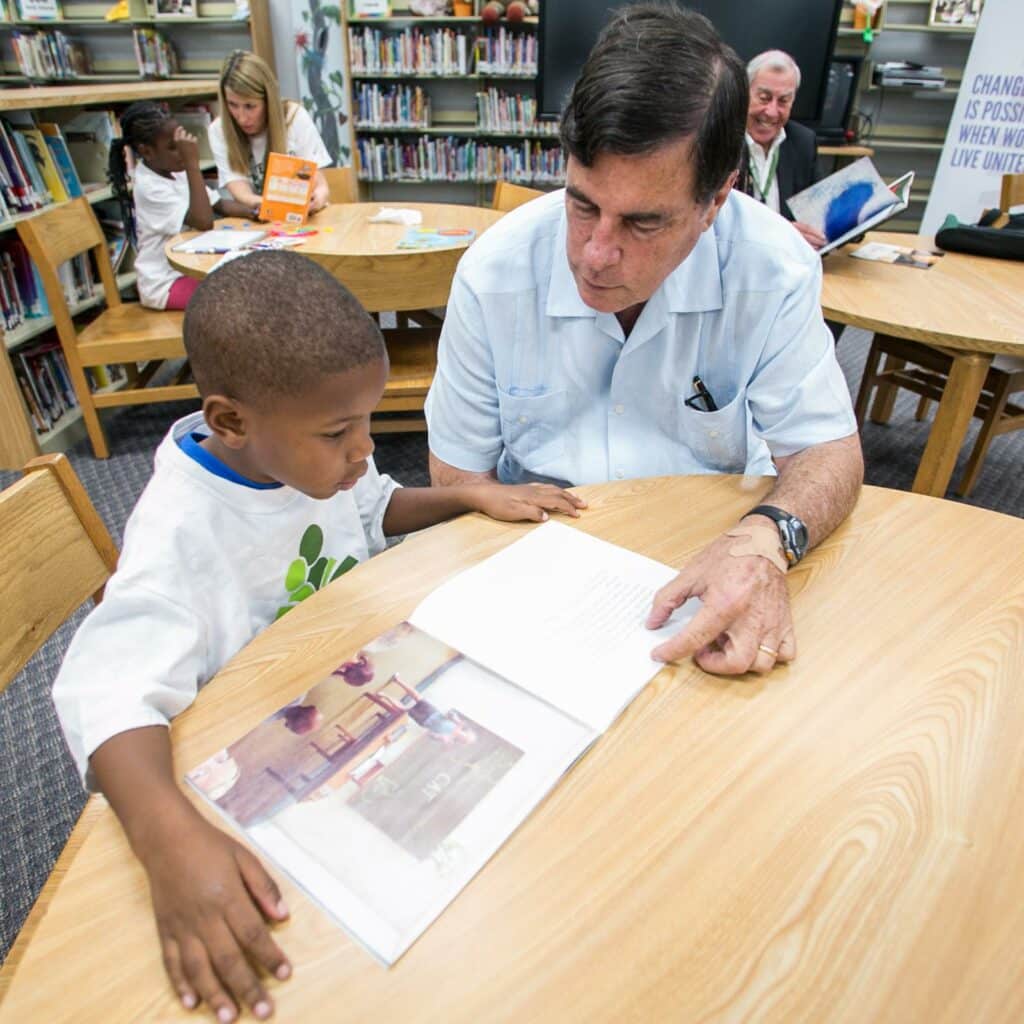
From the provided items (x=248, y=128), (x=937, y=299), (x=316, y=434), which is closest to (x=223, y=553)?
(x=316, y=434)

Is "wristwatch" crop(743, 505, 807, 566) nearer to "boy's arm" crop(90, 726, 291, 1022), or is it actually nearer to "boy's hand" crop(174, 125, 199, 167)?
"boy's arm" crop(90, 726, 291, 1022)

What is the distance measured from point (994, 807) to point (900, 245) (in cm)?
240

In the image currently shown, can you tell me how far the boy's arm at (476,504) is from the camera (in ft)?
3.15

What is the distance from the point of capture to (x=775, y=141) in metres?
2.97

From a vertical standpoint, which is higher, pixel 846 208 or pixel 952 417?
pixel 846 208

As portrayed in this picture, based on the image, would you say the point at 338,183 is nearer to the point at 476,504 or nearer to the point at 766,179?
the point at 766,179

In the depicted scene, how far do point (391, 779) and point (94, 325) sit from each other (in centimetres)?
261

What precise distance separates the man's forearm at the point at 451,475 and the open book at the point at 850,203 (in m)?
1.44

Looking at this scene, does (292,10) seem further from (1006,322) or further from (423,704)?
(423,704)

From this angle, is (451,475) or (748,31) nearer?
(451,475)

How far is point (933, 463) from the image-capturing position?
1950 mm

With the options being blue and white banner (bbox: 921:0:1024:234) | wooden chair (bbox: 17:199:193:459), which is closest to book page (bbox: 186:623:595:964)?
wooden chair (bbox: 17:199:193:459)

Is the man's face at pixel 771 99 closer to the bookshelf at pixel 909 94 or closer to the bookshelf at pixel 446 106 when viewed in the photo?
the bookshelf at pixel 446 106

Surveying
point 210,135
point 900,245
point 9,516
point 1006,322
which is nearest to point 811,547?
point 9,516
